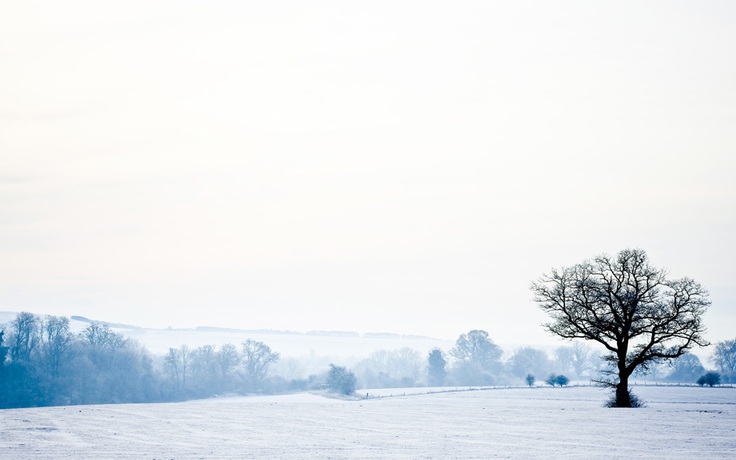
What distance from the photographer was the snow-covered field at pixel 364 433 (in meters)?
28.0

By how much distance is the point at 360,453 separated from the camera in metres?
28.3

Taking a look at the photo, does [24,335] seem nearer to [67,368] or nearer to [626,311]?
[67,368]

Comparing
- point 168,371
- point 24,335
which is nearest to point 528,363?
point 168,371

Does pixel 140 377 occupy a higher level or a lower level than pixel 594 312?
lower

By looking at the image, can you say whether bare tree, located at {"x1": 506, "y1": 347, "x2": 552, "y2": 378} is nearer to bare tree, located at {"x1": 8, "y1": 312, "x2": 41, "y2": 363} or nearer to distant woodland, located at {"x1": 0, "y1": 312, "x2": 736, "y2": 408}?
distant woodland, located at {"x1": 0, "y1": 312, "x2": 736, "y2": 408}

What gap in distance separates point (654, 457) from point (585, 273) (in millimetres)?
23007

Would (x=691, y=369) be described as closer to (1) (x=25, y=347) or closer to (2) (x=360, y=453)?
(1) (x=25, y=347)

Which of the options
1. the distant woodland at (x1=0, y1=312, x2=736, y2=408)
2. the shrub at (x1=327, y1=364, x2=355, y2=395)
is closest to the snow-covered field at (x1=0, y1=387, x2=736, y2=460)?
the distant woodland at (x1=0, y1=312, x2=736, y2=408)

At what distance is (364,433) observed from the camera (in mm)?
35812

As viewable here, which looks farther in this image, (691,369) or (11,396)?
(691,369)

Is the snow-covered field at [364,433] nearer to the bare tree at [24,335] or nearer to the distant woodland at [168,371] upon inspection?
the distant woodland at [168,371]

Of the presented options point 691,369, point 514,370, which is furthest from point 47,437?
point 514,370

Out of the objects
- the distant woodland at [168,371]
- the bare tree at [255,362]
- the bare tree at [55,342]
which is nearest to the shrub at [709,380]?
the distant woodland at [168,371]

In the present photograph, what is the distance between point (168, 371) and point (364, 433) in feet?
361
